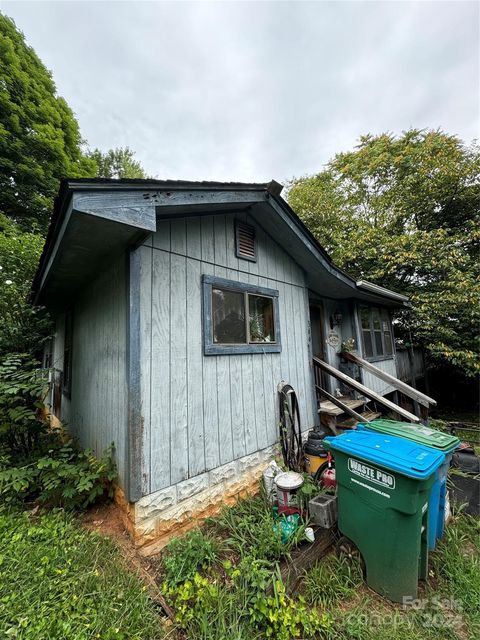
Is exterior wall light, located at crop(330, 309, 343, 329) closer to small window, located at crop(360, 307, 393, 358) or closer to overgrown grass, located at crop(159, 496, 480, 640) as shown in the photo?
small window, located at crop(360, 307, 393, 358)

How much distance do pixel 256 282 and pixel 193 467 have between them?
8.29ft

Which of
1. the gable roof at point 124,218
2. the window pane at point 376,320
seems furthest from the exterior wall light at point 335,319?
the gable roof at point 124,218

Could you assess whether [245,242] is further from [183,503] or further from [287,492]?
[183,503]

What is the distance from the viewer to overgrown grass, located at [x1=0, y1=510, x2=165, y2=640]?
1543 mm

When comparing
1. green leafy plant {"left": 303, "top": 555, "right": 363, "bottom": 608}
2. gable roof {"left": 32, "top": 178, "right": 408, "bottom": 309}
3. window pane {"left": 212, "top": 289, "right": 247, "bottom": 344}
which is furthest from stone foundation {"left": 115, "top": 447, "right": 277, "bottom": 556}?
gable roof {"left": 32, "top": 178, "right": 408, "bottom": 309}

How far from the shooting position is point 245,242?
382 centimetres

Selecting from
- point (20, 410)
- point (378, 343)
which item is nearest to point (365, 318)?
point (378, 343)

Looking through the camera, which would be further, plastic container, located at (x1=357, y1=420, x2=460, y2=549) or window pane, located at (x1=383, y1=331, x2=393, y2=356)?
window pane, located at (x1=383, y1=331, x2=393, y2=356)

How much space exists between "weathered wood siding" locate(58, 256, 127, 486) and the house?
0.9 inches

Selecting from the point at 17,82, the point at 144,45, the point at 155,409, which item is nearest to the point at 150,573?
the point at 155,409

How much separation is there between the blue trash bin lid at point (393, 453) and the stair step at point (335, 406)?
97.6 inches

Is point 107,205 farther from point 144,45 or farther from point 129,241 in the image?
point 144,45

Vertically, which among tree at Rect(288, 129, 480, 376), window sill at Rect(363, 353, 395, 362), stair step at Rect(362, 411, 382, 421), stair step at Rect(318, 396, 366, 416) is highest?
tree at Rect(288, 129, 480, 376)

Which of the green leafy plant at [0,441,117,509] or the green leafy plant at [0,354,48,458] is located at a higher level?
the green leafy plant at [0,354,48,458]
